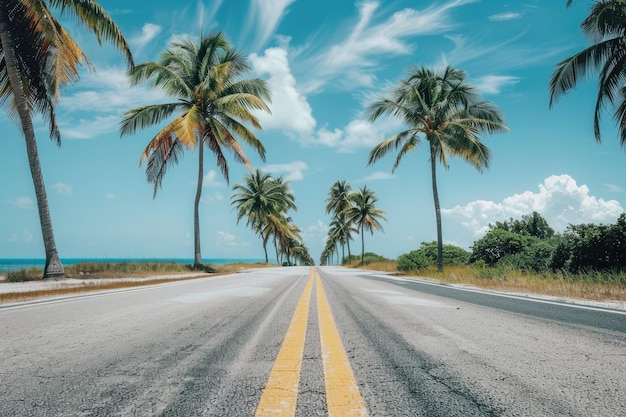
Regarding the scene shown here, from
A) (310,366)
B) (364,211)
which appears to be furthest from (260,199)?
(310,366)

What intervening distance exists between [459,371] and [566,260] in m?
12.2

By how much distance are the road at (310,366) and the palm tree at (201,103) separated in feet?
48.3

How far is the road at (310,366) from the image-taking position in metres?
1.37

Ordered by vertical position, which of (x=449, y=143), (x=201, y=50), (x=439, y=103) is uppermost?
(x=201, y=50)

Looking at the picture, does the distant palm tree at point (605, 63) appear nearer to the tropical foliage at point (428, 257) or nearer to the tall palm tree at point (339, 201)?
the tropical foliage at point (428, 257)

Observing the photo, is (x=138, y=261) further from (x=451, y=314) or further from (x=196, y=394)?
(x=196, y=394)

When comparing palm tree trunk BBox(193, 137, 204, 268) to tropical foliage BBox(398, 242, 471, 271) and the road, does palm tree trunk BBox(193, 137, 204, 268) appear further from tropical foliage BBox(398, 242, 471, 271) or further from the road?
the road

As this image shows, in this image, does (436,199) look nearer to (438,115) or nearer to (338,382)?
(438,115)

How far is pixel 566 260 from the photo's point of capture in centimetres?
1145

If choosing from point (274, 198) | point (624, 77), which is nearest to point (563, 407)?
point (624, 77)

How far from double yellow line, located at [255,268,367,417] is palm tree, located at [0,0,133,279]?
10000 mm

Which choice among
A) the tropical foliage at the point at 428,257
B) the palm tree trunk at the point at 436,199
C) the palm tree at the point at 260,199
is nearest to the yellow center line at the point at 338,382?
the palm tree trunk at the point at 436,199

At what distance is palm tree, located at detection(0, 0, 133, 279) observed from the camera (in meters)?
9.62

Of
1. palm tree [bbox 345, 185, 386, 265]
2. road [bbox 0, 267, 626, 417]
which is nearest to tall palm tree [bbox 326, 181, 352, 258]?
palm tree [bbox 345, 185, 386, 265]
